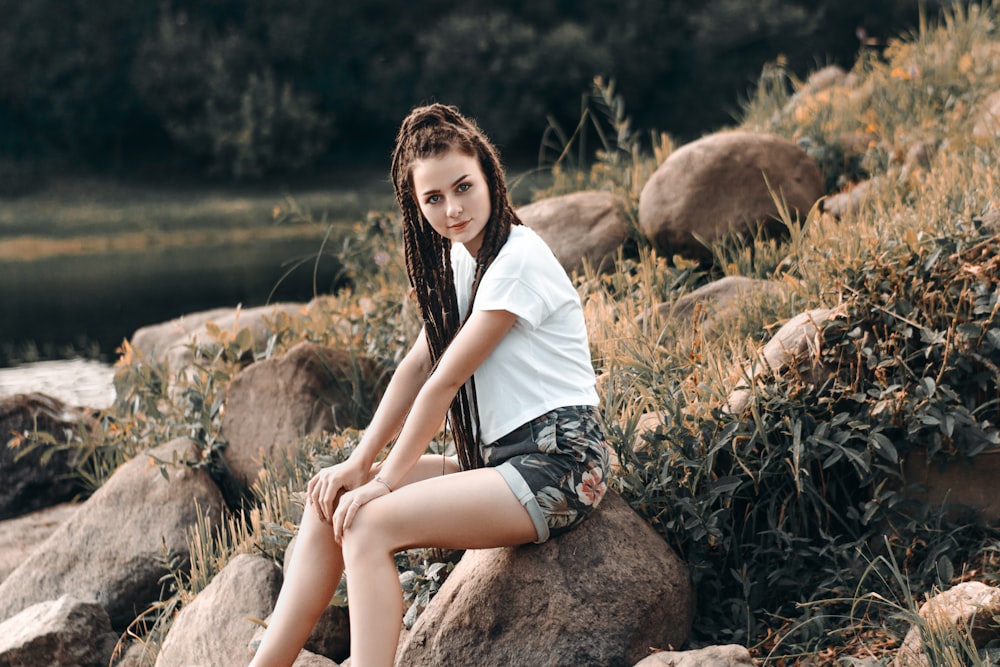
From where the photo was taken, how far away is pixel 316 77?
22.1 m

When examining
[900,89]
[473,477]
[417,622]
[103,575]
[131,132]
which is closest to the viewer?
[473,477]

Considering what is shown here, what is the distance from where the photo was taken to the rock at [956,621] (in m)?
2.01

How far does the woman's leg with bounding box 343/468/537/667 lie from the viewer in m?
2.15

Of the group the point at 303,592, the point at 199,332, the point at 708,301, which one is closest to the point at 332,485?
the point at 303,592

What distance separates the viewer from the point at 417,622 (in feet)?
7.95

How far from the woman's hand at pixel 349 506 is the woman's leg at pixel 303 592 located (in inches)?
3.4

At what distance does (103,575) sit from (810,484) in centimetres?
237

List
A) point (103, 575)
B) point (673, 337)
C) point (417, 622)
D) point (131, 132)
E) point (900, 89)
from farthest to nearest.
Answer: point (131, 132) < point (900, 89) < point (103, 575) < point (673, 337) < point (417, 622)

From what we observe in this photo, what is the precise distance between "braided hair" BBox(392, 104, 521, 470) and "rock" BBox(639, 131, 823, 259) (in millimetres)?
1755

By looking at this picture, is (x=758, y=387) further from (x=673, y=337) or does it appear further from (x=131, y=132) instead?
(x=131, y=132)

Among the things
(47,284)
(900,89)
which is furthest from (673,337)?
(47,284)

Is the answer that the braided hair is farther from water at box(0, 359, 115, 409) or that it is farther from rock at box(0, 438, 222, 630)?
water at box(0, 359, 115, 409)

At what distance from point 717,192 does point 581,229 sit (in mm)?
570

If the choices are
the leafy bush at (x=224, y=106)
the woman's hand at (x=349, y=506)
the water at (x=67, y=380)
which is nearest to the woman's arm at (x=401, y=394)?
the woman's hand at (x=349, y=506)
